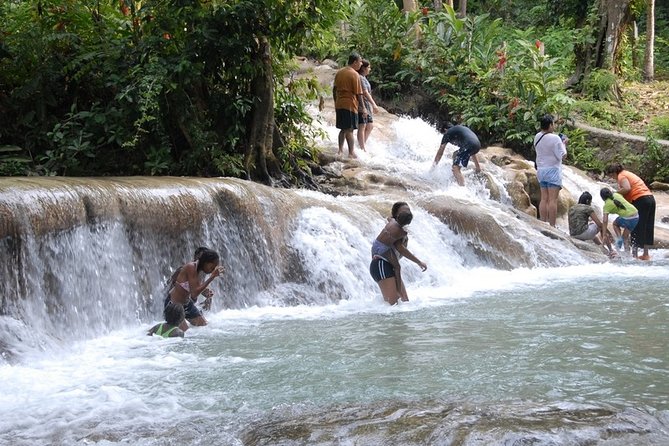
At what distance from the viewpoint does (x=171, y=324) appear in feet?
24.0

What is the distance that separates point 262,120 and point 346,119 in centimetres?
224

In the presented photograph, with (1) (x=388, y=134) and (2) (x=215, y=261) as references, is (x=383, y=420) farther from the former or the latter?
(1) (x=388, y=134)

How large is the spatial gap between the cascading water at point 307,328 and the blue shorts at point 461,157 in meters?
1.96

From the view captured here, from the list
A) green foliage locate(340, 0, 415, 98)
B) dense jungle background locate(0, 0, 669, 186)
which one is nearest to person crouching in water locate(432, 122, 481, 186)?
dense jungle background locate(0, 0, 669, 186)

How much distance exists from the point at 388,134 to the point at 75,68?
7499 millimetres

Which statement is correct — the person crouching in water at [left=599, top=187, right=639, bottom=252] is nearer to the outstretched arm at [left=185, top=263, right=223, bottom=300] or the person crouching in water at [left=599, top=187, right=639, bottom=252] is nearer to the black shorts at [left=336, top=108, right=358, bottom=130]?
the black shorts at [left=336, top=108, right=358, bottom=130]

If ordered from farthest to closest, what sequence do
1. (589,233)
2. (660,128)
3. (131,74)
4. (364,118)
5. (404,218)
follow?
(660,128) → (364,118) → (589,233) → (131,74) → (404,218)

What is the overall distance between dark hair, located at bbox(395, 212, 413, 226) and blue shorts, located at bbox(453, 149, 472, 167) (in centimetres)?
582

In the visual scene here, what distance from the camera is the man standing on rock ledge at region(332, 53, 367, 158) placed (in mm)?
13873

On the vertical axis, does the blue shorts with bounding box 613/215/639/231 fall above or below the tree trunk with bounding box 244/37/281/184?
below

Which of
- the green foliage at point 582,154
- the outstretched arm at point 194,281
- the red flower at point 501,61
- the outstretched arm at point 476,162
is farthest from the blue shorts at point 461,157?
the outstretched arm at point 194,281

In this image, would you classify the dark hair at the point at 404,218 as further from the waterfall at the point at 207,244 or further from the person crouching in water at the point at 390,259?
the waterfall at the point at 207,244

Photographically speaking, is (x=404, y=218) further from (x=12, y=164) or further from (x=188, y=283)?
(x=12, y=164)

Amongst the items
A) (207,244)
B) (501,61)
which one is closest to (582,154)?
(501,61)
